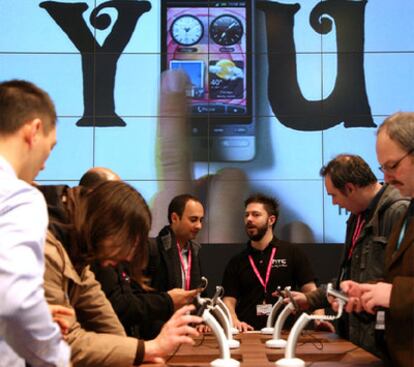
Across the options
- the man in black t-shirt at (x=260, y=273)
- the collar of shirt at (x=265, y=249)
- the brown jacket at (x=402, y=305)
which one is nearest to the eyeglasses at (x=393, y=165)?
the brown jacket at (x=402, y=305)

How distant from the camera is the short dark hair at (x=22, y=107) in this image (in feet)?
4.62

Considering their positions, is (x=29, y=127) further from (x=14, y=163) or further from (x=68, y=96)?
(x=68, y=96)

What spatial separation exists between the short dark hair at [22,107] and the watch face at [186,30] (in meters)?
5.22

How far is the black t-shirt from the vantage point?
13.3ft

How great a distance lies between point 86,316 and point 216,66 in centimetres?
480

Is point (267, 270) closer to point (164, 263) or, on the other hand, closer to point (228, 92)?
point (164, 263)

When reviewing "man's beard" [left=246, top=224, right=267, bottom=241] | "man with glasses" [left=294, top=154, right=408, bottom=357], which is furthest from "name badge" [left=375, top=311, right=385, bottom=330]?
"man's beard" [left=246, top=224, right=267, bottom=241]

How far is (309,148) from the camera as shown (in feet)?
21.3

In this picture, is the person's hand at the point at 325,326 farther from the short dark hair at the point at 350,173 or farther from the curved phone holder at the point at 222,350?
the curved phone holder at the point at 222,350

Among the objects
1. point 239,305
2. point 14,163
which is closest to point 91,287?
point 14,163

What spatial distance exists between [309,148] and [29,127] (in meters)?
5.27

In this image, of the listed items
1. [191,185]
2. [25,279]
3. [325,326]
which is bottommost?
[325,326]

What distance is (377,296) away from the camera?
6.48 feet

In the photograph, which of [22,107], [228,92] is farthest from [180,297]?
[228,92]
